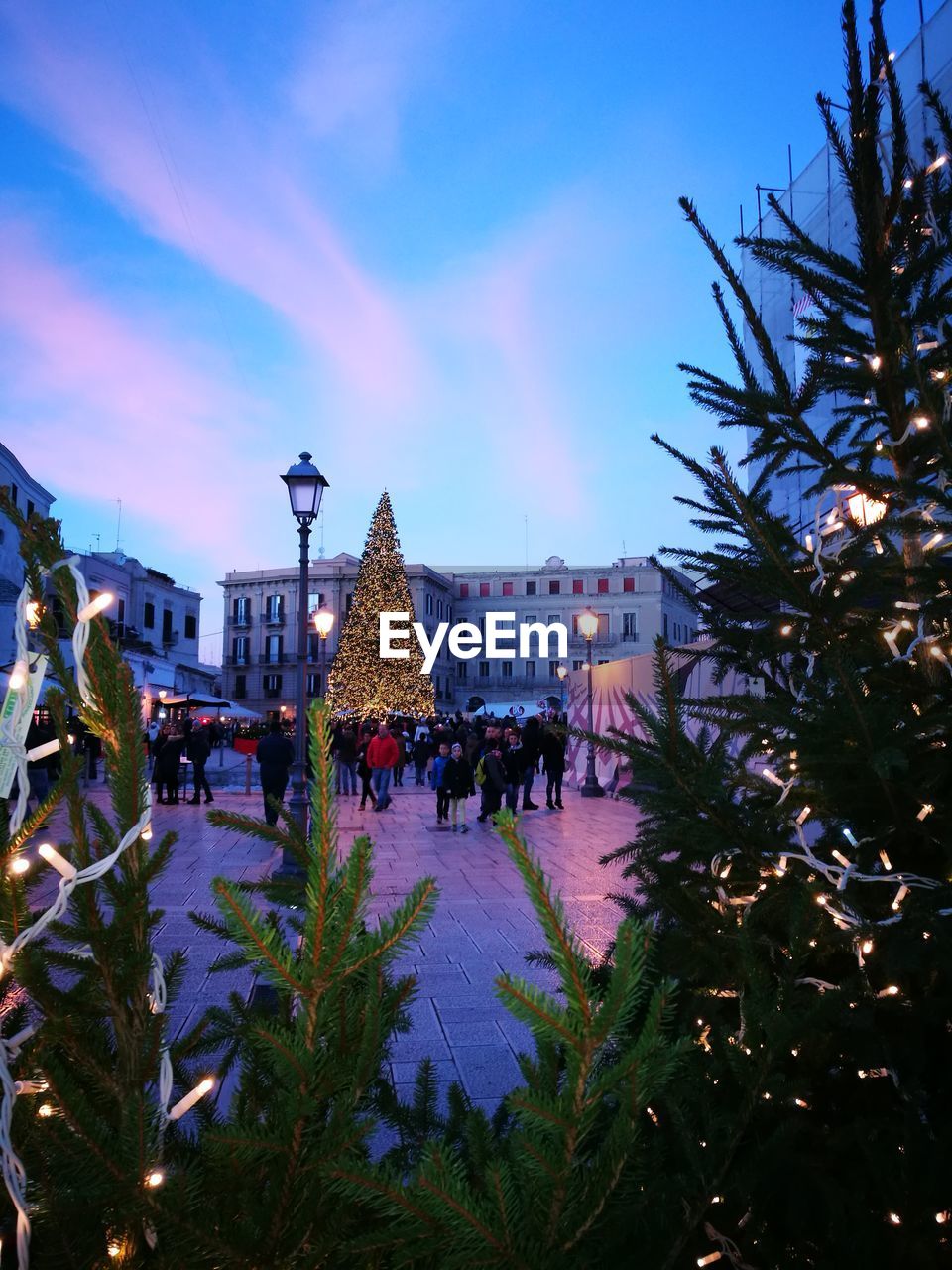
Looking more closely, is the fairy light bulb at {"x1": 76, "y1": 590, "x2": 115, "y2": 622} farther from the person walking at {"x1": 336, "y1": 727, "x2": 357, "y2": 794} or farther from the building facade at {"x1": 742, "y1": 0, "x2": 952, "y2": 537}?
the person walking at {"x1": 336, "y1": 727, "x2": 357, "y2": 794}

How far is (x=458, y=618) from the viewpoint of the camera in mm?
76062

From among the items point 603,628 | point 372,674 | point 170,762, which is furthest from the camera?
point 603,628

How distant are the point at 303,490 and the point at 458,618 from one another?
66.2 meters

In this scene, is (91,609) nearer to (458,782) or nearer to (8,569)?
(458,782)

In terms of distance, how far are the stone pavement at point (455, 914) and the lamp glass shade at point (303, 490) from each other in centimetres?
371

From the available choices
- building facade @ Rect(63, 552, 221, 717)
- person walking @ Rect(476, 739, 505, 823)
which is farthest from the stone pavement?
building facade @ Rect(63, 552, 221, 717)

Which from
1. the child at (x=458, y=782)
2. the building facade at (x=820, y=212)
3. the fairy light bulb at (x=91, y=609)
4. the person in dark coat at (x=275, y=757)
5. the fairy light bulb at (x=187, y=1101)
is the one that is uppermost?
the building facade at (x=820, y=212)

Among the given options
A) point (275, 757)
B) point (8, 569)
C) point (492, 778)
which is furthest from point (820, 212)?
point (8, 569)

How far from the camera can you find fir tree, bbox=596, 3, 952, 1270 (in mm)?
1400

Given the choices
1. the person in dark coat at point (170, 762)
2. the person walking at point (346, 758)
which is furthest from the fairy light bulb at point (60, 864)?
the person walking at point (346, 758)

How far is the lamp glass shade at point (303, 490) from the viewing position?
32.5ft

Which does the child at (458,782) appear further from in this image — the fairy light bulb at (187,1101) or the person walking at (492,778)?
the fairy light bulb at (187,1101)

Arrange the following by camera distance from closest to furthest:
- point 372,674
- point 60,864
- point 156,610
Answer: point 60,864 < point 372,674 < point 156,610

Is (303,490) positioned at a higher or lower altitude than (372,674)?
higher
